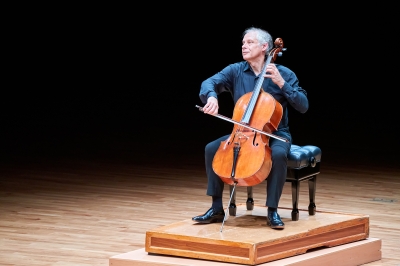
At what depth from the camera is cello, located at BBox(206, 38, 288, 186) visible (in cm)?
347

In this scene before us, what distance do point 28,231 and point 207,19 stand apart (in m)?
5.95

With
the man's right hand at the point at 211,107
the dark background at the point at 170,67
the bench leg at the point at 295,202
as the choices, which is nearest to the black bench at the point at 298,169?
the bench leg at the point at 295,202

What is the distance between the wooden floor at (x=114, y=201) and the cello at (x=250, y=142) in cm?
74

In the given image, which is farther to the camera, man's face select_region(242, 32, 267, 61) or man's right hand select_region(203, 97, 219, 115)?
man's face select_region(242, 32, 267, 61)

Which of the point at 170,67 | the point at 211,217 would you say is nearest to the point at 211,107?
the point at 211,217

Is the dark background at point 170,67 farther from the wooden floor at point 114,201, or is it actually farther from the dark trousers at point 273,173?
the dark trousers at point 273,173

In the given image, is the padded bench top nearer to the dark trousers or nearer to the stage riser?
the dark trousers

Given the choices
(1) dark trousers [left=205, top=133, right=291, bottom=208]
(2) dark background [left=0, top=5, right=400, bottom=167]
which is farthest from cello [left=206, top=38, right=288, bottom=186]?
(2) dark background [left=0, top=5, right=400, bottom=167]

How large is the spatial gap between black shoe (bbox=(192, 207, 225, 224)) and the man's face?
70 centimetres

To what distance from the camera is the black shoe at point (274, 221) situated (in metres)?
3.57

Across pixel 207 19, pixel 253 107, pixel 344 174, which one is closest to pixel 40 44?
pixel 207 19

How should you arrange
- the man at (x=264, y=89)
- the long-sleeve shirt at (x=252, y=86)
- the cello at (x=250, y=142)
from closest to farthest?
1. the cello at (x=250, y=142)
2. the man at (x=264, y=89)
3. the long-sleeve shirt at (x=252, y=86)

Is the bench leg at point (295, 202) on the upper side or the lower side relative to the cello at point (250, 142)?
lower

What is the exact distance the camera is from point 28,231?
434 centimetres
